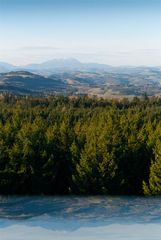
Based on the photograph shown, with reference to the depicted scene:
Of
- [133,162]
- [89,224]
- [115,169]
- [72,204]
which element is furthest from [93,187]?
[89,224]

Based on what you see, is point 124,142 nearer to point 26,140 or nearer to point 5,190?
point 26,140

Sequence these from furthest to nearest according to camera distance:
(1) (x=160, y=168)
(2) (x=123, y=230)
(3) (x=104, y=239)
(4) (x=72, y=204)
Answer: (1) (x=160, y=168) < (4) (x=72, y=204) < (2) (x=123, y=230) < (3) (x=104, y=239)

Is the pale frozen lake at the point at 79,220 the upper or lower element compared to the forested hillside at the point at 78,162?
upper

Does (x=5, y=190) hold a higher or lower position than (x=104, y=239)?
lower

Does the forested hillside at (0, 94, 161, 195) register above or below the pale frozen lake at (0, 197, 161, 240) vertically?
below

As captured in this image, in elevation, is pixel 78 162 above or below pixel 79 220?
below

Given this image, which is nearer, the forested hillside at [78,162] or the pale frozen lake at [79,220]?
the pale frozen lake at [79,220]

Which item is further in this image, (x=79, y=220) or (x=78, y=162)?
(x=78, y=162)

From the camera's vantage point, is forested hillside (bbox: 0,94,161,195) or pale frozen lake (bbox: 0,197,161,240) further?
forested hillside (bbox: 0,94,161,195)
